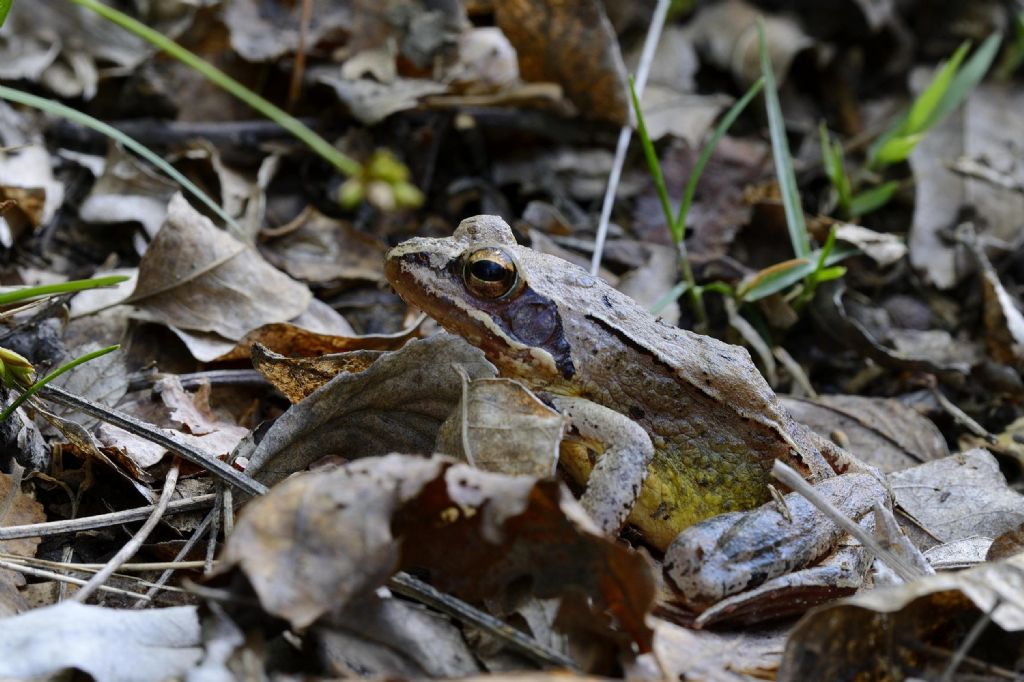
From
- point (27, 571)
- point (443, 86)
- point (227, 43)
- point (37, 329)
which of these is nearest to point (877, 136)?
point (443, 86)

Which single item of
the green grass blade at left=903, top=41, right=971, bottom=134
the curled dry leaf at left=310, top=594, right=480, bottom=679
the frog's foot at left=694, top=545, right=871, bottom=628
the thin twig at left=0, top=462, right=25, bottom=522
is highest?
the green grass blade at left=903, top=41, right=971, bottom=134

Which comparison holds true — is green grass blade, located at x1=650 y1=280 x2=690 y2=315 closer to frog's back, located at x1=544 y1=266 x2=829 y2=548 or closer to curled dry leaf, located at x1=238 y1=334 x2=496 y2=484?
frog's back, located at x1=544 y1=266 x2=829 y2=548

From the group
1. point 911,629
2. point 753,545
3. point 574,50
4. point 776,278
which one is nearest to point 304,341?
point 753,545

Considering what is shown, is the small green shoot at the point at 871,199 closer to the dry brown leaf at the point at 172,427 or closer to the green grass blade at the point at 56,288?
the dry brown leaf at the point at 172,427

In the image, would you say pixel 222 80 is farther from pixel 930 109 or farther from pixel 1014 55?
pixel 1014 55

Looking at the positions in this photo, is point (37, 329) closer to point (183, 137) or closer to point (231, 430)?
point (231, 430)

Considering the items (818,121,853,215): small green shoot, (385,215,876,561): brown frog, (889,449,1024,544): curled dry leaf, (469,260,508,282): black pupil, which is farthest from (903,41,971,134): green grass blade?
(469,260,508,282): black pupil
